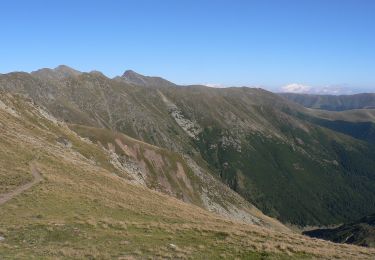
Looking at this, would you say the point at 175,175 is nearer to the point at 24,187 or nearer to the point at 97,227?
the point at 24,187

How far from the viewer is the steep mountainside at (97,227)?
31.9 meters

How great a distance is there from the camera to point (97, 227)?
3859 cm

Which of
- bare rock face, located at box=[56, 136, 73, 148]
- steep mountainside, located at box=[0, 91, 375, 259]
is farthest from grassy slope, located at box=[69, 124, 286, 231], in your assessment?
steep mountainside, located at box=[0, 91, 375, 259]

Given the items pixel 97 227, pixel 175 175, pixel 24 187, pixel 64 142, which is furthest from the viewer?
pixel 175 175

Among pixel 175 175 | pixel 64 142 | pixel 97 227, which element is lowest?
pixel 175 175

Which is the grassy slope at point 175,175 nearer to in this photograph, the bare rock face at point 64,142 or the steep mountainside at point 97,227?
the bare rock face at point 64,142

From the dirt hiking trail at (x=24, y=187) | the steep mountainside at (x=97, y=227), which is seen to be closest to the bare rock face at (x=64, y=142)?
the steep mountainside at (x=97, y=227)

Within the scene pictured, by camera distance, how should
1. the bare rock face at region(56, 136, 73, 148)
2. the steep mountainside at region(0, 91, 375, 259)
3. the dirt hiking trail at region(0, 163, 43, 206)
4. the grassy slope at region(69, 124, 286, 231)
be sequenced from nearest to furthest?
the steep mountainside at region(0, 91, 375, 259), the dirt hiking trail at region(0, 163, 43, 206), the bare rock face at region(56, 136, 73, 148), the grassy slope at region(69, 124, 286, 231)

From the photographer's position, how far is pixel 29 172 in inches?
2260

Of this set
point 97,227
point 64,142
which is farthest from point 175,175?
point 97,227

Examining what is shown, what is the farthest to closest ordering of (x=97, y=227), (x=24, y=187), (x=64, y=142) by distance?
(x=64, y=142), (x=24, y=187), (x=97, y=227)

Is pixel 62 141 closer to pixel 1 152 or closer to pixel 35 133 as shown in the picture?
pixel 35 133

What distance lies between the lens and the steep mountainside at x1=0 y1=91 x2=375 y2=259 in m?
31.9

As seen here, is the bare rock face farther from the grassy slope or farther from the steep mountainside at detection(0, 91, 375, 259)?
the grassy slope
